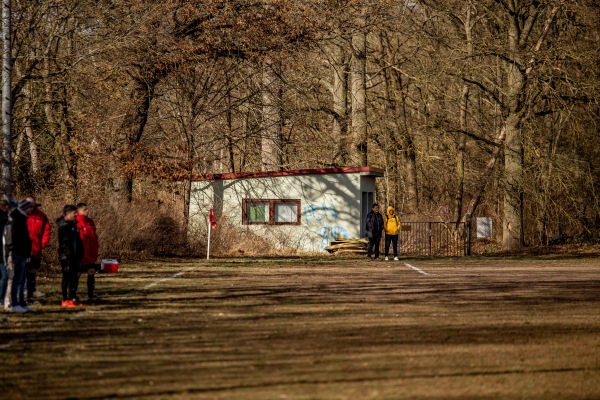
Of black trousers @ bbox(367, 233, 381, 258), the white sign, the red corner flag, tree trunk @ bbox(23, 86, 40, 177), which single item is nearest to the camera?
tree trunk @ bbox(23, 86, 40, 177)

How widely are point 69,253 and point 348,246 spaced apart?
21.7 m

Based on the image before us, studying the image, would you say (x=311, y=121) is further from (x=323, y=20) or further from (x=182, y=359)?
(x=182, y=359)

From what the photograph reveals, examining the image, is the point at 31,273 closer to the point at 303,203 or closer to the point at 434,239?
the point at 303,203

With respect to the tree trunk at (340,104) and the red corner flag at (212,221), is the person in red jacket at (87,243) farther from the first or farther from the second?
the tree trunk at (340,104)

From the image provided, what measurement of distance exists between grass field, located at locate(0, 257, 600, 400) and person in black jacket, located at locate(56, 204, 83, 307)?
38 cm

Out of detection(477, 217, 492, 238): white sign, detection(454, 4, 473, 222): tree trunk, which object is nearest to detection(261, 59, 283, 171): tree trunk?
detection(454, 4, 473, 222): tree trunk

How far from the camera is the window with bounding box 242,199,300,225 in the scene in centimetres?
3972

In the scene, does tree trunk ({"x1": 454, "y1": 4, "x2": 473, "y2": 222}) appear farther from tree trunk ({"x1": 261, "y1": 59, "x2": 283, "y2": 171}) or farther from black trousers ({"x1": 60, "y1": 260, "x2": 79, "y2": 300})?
black trousers ({"x1": 60, "y1": 260, "x2": 79, "y2": 300})

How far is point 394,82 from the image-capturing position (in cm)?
4975

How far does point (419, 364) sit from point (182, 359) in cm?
244

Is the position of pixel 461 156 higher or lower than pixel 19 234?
higher

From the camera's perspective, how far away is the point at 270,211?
39.7 metres

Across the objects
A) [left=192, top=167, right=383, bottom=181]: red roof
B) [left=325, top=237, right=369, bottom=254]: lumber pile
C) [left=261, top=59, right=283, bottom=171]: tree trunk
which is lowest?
[left=325, top=237, right=369, bottom=254]: lumber pile

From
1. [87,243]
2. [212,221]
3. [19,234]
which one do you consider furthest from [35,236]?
[212,221]
